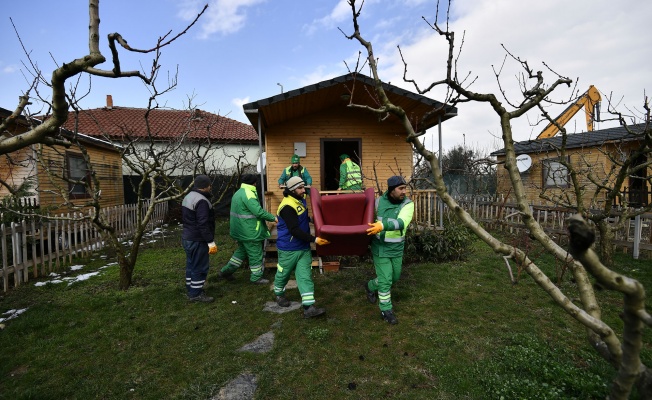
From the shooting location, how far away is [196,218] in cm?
503

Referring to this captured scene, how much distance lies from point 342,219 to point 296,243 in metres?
0.69

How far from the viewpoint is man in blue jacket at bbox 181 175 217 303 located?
5.01 m

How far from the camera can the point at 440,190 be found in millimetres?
1793

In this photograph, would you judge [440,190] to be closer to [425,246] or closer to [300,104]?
[425,246]

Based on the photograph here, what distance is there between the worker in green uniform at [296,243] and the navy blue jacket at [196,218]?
1.28 m

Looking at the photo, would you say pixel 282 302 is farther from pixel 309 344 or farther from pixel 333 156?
pixel 333 156

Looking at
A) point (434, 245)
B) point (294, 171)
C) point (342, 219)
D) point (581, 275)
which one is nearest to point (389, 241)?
point (342, 219)

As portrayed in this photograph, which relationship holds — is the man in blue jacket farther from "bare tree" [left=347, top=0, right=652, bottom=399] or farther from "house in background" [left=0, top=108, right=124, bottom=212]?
"house in background" [left=0, top=108, right=124, bottom=212]

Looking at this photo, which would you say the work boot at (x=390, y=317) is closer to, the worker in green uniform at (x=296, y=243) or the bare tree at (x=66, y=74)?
the worker in green uniform at (x=296, y=243)

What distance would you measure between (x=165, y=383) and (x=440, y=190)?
3003 mm

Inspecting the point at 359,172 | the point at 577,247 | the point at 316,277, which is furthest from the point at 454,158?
the point at 577,247

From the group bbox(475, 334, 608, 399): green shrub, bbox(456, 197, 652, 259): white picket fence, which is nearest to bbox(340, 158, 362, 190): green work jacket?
bbox(456, 197, 652, 259): white picket fence

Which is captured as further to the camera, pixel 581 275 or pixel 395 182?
pixel 395 182

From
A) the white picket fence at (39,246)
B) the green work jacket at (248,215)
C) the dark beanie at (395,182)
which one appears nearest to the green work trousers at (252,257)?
the green work jacket at (248,215)
